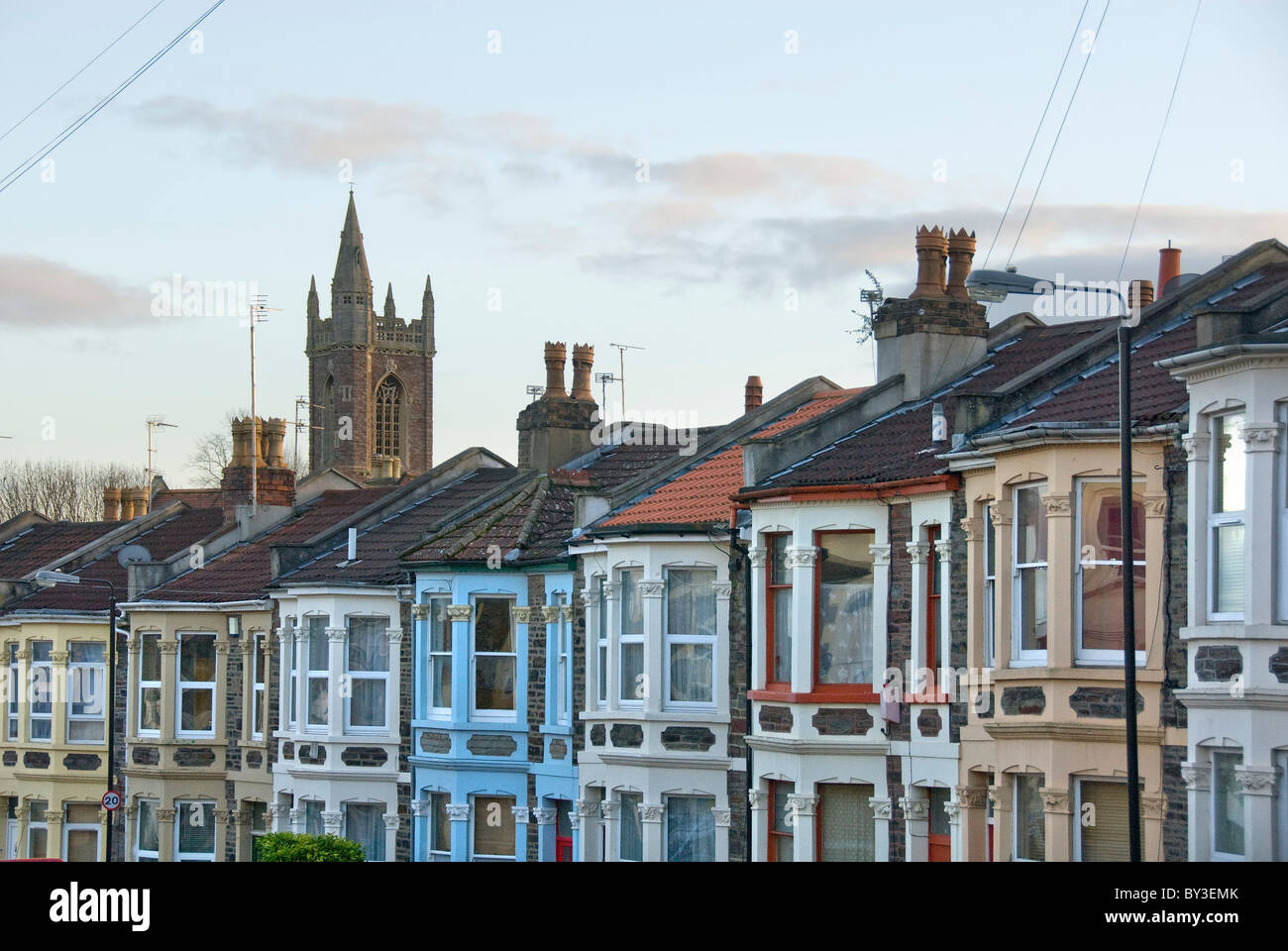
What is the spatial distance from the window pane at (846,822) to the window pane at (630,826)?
434 cm

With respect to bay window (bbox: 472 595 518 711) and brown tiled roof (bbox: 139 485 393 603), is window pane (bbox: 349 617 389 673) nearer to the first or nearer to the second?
bay window (bbox: 472 595 518 711)

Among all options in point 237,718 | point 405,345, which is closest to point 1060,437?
point 237,718

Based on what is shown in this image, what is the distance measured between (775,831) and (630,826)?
3.74 meters

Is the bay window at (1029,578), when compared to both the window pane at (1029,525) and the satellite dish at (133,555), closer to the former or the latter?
the window pane at (1029,525)

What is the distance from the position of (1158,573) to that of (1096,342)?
459 centimetres

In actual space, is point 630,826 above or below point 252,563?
below

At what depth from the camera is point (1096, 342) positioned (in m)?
24.6

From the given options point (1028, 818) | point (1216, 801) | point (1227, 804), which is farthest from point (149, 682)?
point (1227, 804)

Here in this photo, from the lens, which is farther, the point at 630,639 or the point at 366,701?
the point at 366,701

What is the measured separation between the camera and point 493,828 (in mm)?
33781

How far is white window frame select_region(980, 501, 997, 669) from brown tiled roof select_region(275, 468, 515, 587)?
48.7 feet

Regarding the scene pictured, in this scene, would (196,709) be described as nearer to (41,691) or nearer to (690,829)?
(41,691)

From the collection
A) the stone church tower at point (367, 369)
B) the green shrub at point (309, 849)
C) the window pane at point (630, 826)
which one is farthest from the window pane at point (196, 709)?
the stone church tower at point (367, 369)
